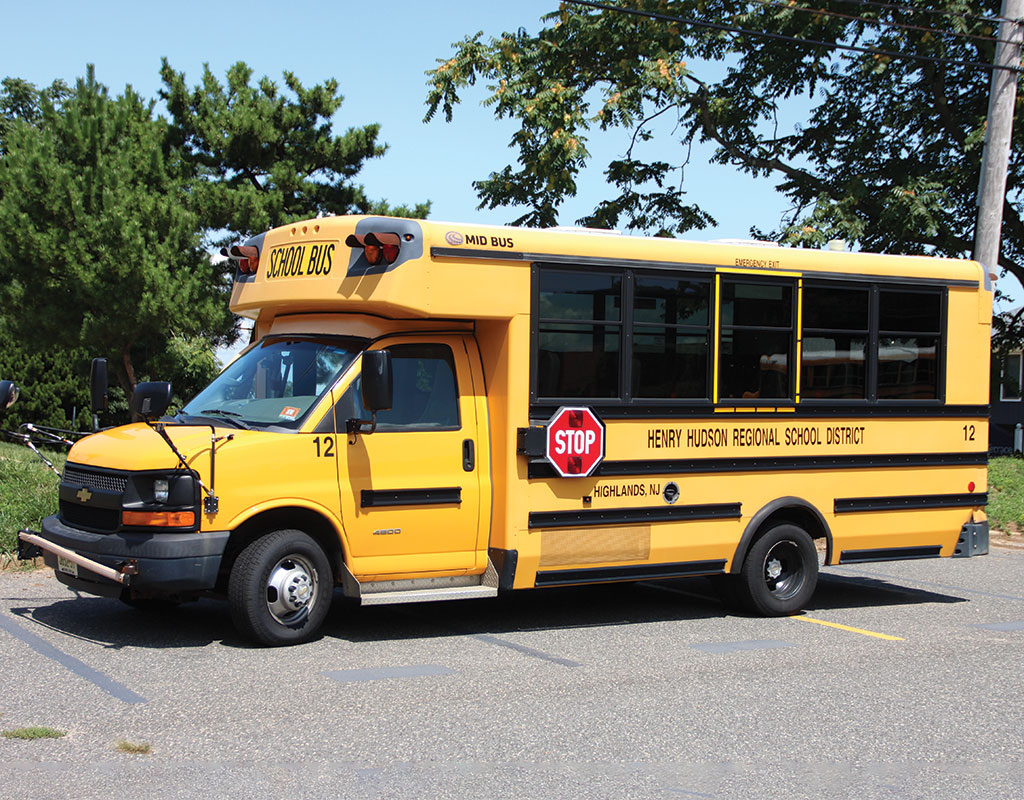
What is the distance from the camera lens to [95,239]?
22406mm

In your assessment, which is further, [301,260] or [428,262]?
[301,260]

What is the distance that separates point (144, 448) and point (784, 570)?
5176 mm

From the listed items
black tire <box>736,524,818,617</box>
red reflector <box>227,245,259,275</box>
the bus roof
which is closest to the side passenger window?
the bus roof

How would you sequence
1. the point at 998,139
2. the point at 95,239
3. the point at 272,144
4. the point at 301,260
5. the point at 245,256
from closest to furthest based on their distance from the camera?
the point at 301,260
the point at 245,256
the point at 998,139
the point at 95,239
the point at 272,144

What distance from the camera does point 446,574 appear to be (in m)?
8.27

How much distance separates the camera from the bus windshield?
25.9ft

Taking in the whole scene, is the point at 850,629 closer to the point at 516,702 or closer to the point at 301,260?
the point at 516,702

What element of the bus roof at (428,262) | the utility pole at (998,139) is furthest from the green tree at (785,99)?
the bus roof at (428,262)

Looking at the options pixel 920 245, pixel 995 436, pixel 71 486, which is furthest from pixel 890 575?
pixel 995 436

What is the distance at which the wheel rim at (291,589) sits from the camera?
298 inches

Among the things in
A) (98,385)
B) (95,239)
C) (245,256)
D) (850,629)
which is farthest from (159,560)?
(95,239)

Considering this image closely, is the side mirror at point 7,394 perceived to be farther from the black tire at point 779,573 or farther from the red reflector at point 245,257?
the black tire at point 779,573

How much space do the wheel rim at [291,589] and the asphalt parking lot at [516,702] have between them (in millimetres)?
225

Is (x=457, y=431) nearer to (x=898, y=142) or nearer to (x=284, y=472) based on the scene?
(x=284, y=472)
